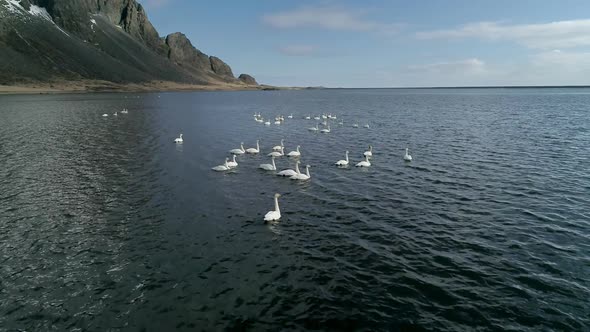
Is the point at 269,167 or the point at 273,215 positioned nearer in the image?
the point at 273,215

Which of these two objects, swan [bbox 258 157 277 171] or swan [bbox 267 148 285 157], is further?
swan [bbox 267 148 285 157]

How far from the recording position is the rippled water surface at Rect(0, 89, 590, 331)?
1363 cm

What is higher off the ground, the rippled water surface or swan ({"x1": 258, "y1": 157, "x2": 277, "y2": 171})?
swan ({"x1": 258, "y1": 157, "x2": 277, "y2": 171})

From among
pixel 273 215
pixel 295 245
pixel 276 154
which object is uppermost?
pixel 276 154

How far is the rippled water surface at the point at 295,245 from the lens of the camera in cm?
1363

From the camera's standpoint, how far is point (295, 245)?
1888cm

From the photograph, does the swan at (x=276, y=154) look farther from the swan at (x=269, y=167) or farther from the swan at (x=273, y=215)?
the swan at (x=273, y=215)

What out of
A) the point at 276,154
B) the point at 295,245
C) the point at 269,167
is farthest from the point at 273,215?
the point at 276,154

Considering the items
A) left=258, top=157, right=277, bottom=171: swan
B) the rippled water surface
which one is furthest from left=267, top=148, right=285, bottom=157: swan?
left=258, top=157, right=277, bottom=171: swan

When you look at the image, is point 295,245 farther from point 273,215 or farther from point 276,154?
point 276,154

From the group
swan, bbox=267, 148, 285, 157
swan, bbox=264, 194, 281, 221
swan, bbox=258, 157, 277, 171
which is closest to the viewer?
swan, bbox=264, 194, 281, 221

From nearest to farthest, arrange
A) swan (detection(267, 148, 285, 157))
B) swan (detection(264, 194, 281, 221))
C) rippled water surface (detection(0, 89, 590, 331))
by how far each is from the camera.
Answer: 1. rippled water surface (detection(0, 89, 590, 331))
2. swan (detection(264, 194, 281, 221))
3. swan (detection(267, 148, 285, 157))

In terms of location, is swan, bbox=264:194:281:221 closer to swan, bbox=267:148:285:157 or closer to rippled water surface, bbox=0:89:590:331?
rippled water surface, bbox=0:89:590:331

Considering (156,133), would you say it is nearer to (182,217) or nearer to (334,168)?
(334,168)
